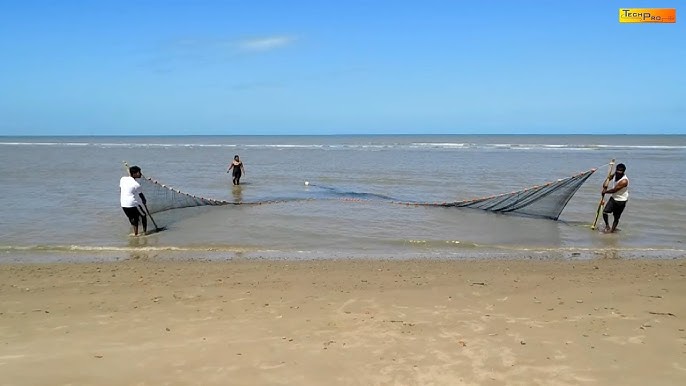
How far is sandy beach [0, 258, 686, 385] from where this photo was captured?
13.9 ft

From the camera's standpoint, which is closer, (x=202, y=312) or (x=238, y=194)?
(x=202, y=312)

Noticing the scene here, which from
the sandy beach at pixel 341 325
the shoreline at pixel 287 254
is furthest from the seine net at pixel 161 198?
the sandy beach at pixel 341 325

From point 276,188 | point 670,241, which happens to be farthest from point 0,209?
point 670,241

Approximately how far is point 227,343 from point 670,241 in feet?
31.9

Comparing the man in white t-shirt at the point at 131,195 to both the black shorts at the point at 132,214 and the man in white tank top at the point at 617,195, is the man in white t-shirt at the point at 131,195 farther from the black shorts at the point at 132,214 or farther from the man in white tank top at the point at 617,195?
the man in white tank top at the point at 617,195

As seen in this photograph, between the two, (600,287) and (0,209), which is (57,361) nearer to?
(600,287)

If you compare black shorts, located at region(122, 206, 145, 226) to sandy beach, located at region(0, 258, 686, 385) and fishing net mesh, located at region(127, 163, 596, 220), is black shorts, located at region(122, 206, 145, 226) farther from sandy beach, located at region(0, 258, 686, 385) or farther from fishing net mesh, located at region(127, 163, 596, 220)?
sandy beach, located at region(0, 258, 686, 385)

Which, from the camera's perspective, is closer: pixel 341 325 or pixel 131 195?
pixel 341 325

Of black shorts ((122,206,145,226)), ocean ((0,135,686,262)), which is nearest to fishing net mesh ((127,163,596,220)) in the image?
ocean ((0,135,686,262))

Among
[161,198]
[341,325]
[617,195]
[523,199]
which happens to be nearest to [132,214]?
[161,198]

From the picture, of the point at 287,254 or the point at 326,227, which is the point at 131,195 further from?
the point at 326,227

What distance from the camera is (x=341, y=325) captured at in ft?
17.6

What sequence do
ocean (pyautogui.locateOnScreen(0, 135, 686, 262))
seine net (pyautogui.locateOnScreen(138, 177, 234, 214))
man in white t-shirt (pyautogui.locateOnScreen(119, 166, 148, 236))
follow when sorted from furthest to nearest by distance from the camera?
seine net (pyautogui.locateOnScreen(138, 177, 234, 214)) < man in white t-shirt (pyautogui.locateOnScreen(119, 166, 148, 236)) < ocean (pyautogui.locateOnScreen(0, 135, 686, 262))

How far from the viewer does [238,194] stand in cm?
1878
